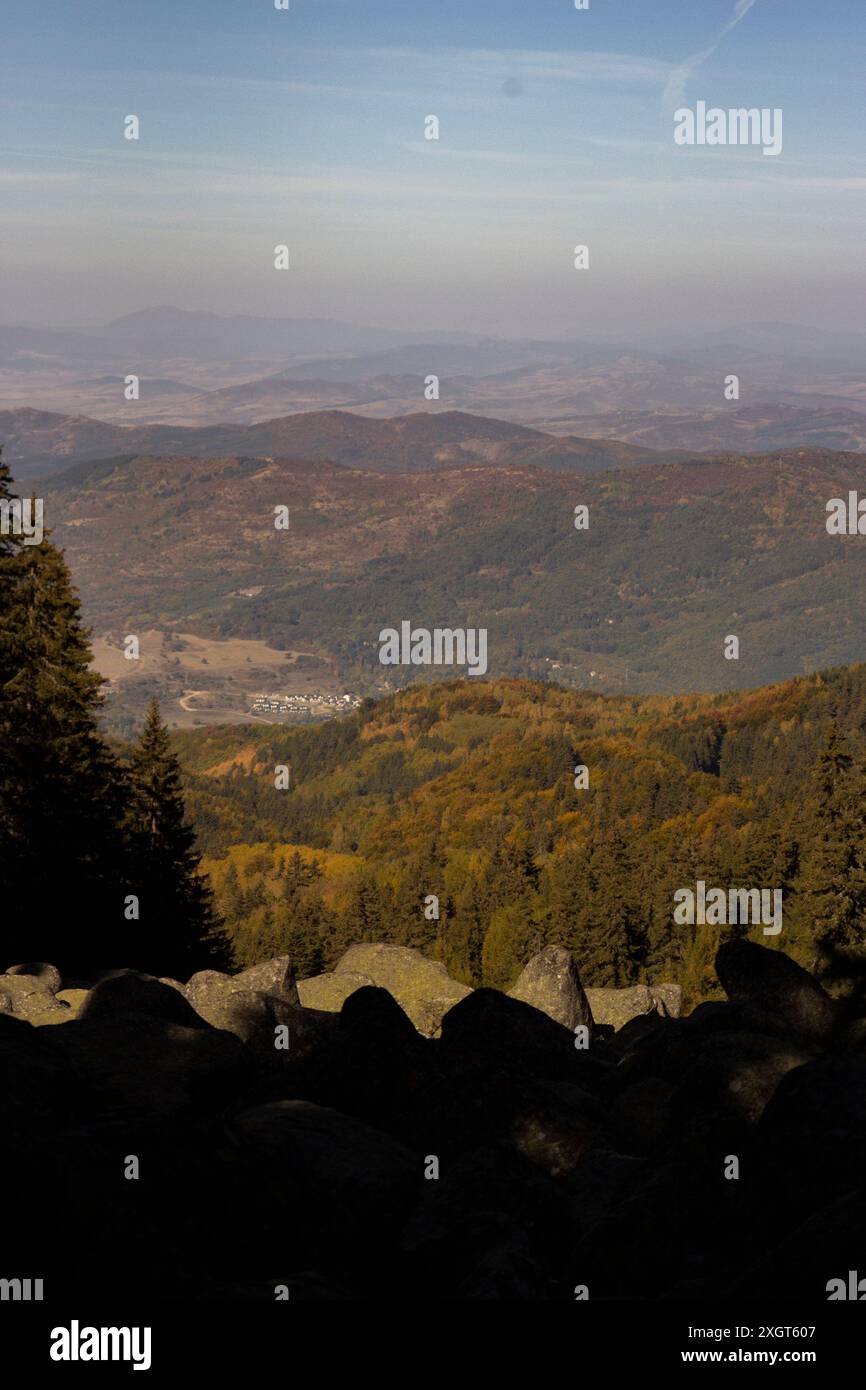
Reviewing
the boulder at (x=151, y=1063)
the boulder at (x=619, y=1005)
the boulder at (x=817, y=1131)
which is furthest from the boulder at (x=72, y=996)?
the boulder at (x=817, y=1131)

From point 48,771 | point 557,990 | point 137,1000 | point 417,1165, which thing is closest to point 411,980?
point 557,990

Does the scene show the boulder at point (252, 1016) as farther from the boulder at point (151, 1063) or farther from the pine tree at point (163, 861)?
the pine tree at point (163, 861)

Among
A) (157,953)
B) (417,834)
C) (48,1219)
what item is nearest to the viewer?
(48,1219)

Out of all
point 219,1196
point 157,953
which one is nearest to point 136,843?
point 157,953

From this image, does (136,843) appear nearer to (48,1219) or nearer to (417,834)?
(48,1219)

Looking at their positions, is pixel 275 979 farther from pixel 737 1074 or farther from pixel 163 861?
pixel 163 861

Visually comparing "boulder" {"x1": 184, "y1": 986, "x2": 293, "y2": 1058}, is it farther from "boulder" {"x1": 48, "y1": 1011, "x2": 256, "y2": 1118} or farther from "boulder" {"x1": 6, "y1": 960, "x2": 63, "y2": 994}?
"boulder" {"x1": 6, "y1": 960, "x2": 63, "y2": 994}
